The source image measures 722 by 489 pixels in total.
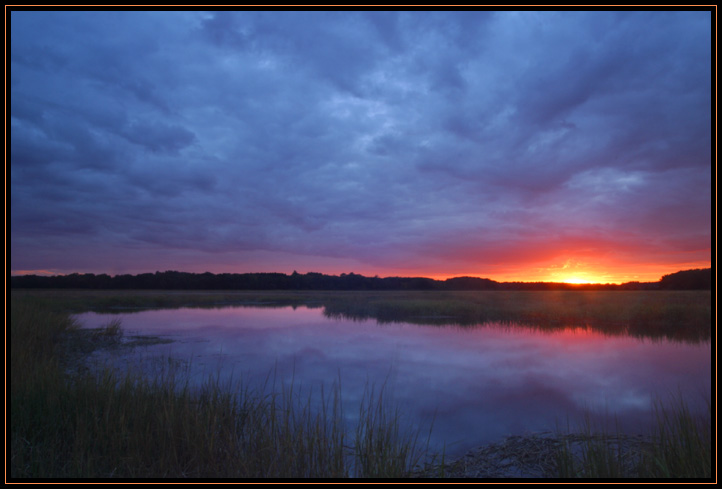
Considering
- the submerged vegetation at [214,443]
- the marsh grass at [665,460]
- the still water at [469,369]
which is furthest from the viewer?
the still water at [469,369]

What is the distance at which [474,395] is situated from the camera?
8.50m

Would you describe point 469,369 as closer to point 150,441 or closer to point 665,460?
point 665,460

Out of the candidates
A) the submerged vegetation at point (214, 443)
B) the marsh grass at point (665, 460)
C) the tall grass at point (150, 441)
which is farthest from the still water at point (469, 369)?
the tall grass at point (150, 441)

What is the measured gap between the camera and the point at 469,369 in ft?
36.3

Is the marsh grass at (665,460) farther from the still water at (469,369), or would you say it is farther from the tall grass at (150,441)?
the tall grass at (150,441)

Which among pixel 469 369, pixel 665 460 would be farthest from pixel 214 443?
pixel 469 369

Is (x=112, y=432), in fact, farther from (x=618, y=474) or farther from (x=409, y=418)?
(x=618, y=474)

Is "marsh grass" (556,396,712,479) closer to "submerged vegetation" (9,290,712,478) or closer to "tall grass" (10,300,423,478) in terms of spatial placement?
"submerged vegetation" (9,290,712,478)

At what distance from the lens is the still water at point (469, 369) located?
6949 millimetres

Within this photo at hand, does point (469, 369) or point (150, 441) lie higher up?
point (150, 441)

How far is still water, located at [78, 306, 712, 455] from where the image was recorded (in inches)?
274

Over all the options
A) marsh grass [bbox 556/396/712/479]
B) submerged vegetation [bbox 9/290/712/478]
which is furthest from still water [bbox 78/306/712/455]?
marsh grass [bbox 556/396/712/479]
